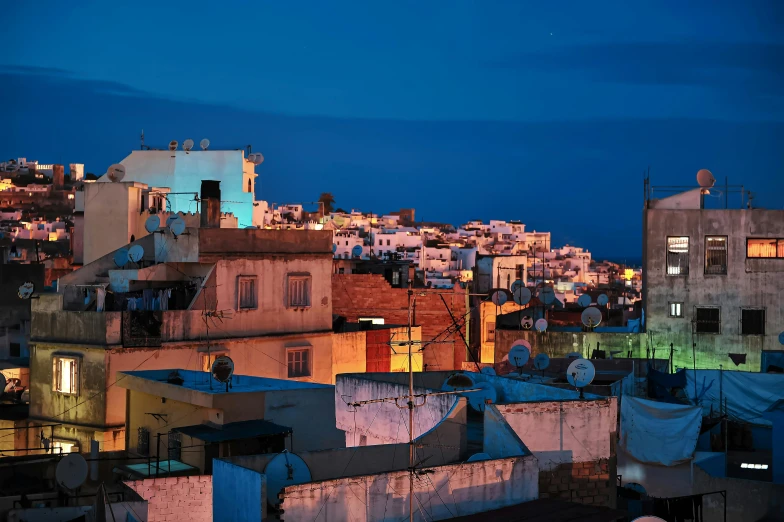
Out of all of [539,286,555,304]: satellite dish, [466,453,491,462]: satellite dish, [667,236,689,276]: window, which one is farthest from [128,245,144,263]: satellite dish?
[466,453,491,462]: satellite dish

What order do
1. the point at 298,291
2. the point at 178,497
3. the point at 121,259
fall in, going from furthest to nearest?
the point at 298,291, the point at 121,259, the point at 178,497

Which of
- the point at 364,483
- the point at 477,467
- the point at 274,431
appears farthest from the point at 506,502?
the point at 274,431

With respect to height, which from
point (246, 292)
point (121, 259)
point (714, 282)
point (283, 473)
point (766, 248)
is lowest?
point (283, 473)

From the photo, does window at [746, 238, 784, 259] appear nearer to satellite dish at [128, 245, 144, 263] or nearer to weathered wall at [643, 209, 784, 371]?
weathered wall at [643, 209, 784, 371]

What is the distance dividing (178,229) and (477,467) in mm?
16730

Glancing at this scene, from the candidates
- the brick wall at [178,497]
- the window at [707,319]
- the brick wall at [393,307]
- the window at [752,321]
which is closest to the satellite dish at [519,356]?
the brick wall at [178,497]

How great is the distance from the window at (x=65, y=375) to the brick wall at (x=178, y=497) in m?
10.3

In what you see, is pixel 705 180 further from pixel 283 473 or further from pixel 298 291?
pixel 283 473

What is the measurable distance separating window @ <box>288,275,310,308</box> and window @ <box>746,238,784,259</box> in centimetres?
1364

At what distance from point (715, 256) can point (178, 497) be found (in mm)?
21209

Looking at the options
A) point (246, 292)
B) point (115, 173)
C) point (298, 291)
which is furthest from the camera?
point (115, 173)

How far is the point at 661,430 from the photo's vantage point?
917 inches

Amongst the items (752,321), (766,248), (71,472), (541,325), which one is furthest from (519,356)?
(766,248)

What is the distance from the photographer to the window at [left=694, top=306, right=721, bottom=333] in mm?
32812
